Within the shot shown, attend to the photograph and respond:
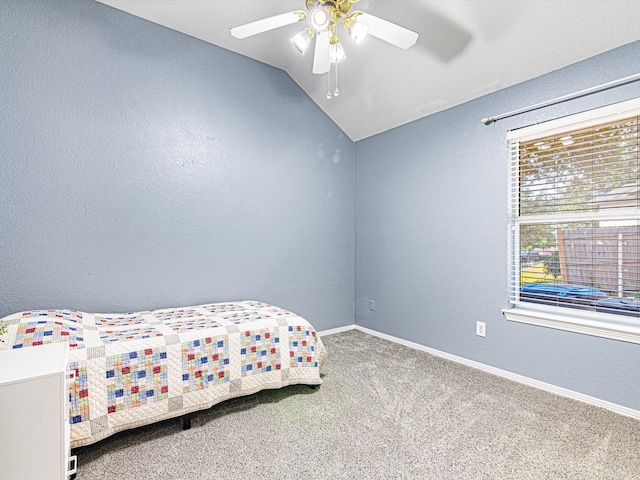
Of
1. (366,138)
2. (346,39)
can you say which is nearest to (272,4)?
(346,39)

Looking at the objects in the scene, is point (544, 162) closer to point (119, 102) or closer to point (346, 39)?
point (346, 39)

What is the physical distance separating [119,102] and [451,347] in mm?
3256

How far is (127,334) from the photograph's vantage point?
6.29 ft

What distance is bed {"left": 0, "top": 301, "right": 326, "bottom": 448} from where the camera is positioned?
5.36 feet

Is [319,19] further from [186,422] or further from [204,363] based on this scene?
[186,422]

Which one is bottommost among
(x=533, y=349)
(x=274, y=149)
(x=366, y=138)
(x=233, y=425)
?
(x=233, y=425)

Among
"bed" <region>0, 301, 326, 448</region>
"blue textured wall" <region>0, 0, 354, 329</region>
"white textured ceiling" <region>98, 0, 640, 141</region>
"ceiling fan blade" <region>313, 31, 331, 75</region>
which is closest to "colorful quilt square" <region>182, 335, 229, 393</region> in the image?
"bed" <region>0, 301, 326, 448</region>

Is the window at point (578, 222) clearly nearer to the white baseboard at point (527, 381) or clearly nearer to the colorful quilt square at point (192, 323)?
the white baseboard at point (527, 381)

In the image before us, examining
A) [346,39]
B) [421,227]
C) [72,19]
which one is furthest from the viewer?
[421,227]

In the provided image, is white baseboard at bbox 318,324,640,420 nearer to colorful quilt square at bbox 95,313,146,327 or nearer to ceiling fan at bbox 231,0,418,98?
colorful quilt square at bbox 95,313,146,327

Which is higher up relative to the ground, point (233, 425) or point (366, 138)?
point (366, 138)

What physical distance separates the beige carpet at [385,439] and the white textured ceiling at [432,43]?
206 centimetres

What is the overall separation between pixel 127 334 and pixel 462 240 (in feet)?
8.25

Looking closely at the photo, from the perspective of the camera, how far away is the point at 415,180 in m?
3.23
